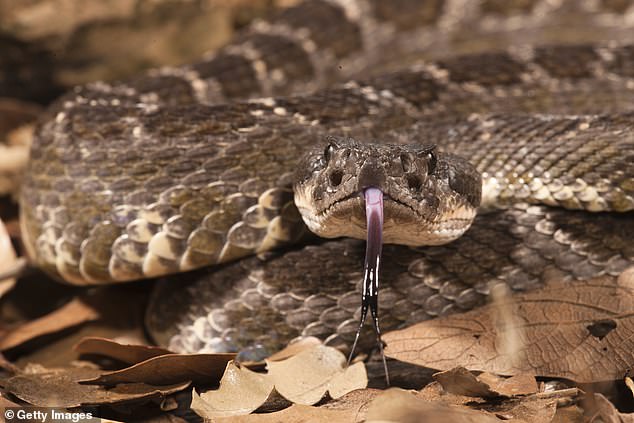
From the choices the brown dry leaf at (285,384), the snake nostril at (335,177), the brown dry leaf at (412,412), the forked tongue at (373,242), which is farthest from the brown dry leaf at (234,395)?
the snake nostril at (335,177)

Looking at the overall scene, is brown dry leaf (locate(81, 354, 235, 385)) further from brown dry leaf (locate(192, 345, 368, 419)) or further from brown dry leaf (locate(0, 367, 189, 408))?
brown dry leaf (locate(192, 345, 368, 419))

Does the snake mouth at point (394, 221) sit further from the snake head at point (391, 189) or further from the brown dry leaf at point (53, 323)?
the brown dry leaf at point (53, 323)

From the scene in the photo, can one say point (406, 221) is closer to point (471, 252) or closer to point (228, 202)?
point (471, 252)

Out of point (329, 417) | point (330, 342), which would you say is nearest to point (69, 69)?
point (330, 342)

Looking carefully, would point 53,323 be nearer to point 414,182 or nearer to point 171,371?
point 171,371

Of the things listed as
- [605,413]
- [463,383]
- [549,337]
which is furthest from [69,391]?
[605,413]

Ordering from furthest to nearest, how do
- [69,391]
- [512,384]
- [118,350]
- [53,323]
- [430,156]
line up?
1. [53,323]
2. [118,350]
3. [430,156]
4. [69,391]
5. [512,384]

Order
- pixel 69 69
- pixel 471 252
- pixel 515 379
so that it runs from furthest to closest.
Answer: pixel 69 69 → pixel 471 252 → pixel 515 379
